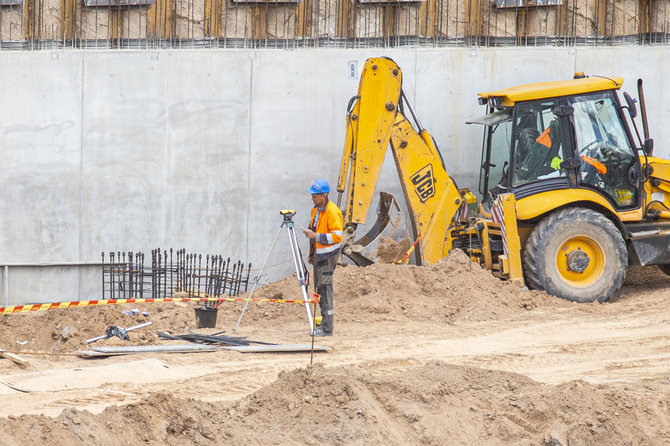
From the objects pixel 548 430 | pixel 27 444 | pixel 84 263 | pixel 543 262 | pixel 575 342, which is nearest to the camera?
pixel 27 444

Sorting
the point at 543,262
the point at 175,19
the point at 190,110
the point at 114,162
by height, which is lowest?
the point at 543,262

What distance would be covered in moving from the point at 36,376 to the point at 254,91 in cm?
658

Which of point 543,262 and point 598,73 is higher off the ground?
point 598,73

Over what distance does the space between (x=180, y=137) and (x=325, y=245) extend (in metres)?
4.45

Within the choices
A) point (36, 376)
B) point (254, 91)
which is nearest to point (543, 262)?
point (254, 91)

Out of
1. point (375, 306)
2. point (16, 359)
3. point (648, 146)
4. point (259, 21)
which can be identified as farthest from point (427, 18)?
point (16, 359)

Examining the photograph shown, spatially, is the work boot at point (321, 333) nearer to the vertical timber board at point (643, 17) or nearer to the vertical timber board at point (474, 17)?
the vertical timber board at point (474, 17)

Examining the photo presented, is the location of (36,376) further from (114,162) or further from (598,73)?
(598,73)

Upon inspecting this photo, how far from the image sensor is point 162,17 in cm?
1288

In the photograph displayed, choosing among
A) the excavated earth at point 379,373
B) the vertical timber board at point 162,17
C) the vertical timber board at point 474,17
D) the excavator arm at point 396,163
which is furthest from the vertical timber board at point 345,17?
the excavated earth at point 379,373

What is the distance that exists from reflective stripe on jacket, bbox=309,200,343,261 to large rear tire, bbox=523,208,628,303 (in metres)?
2.91

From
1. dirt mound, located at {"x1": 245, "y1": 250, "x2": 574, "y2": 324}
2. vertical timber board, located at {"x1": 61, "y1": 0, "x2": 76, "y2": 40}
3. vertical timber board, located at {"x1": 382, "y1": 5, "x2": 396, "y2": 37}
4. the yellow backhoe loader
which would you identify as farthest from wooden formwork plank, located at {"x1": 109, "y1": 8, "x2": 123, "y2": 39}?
dirt mound, located at {"x1": 245, "y1": 250, "x2": 574, "y2": 324}

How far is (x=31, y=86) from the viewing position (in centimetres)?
1288

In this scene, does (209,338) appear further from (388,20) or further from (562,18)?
(562,18)
